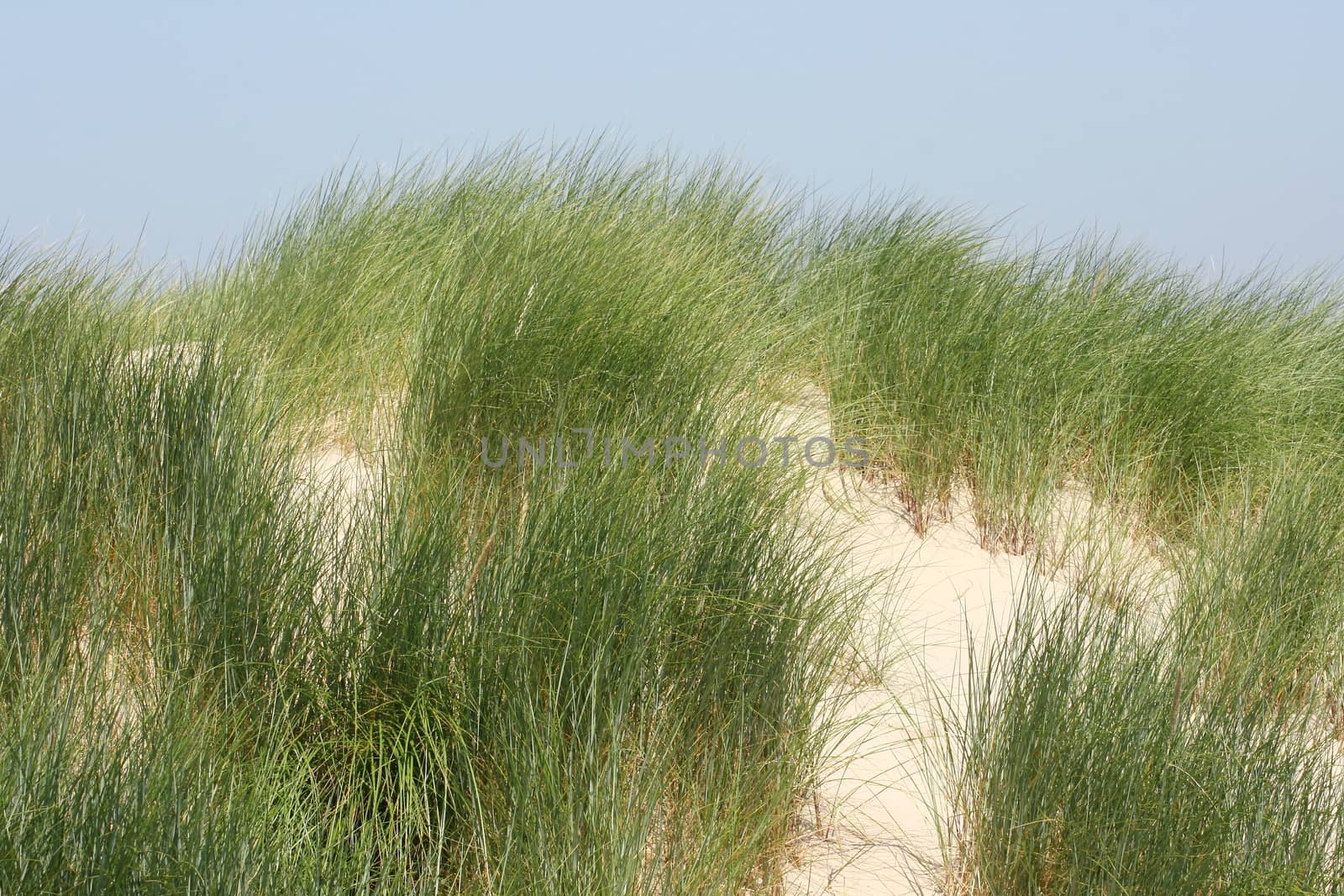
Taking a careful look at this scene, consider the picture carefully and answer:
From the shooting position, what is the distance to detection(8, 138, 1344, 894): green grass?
2.00 meters

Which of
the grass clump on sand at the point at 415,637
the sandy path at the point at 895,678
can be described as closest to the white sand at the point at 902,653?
the sandy path at the point at 895,678

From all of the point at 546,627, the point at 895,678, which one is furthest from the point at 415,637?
the point at 895,678

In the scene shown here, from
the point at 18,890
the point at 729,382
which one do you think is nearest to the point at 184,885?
the point at 18,890

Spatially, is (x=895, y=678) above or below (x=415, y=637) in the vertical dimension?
above

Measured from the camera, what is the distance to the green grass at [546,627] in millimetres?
2002

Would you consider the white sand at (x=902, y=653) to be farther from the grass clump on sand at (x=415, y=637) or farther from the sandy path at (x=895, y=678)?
the grass clump on sand at (x=415, y=637)

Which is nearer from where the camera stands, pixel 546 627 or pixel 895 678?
pixel 546 627

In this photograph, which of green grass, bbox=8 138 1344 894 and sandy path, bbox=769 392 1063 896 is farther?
sandy path, bbox=769 392 1063 896

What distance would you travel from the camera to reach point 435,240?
5.12 metres

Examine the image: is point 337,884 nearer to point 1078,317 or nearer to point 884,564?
point 884,564

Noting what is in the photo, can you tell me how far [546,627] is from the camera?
7.58 feet

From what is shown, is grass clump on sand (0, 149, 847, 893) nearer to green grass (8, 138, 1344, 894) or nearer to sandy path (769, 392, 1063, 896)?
green grass (8, 138, 1344, 894)

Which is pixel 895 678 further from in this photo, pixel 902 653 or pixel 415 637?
pixel 415 637

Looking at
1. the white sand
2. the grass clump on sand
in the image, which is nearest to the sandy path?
the white sand
